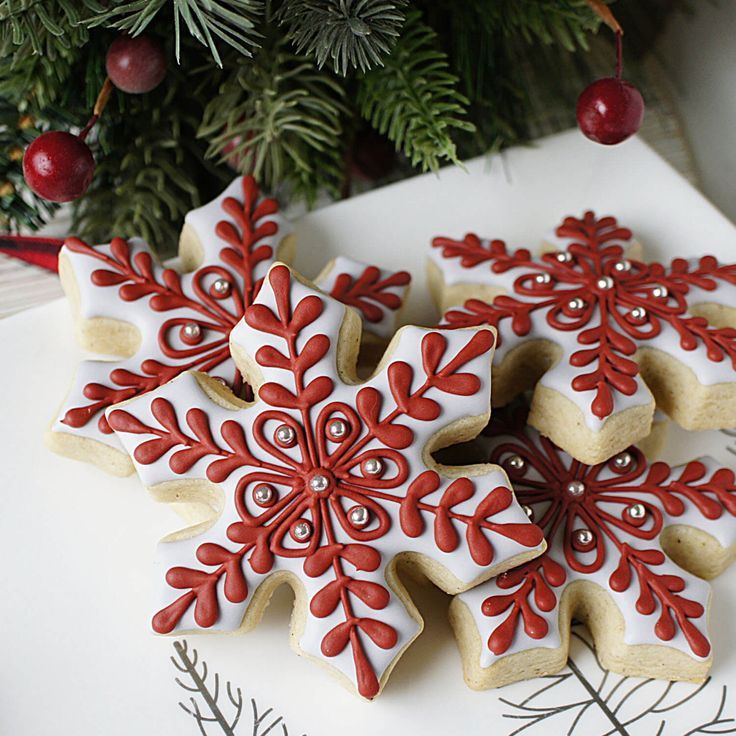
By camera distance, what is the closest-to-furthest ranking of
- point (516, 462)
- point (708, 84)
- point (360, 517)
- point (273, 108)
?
point (360, 517)
point (516, 462)
point (273, 108)
point (708, 84)

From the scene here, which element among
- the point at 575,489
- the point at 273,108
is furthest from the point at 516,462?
the point at 273,108

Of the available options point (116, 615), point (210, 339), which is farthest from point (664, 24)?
point (116, 615)

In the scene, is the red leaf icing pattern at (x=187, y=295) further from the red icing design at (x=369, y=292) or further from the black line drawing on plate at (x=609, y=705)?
the black line drawing on plate at (x=609, y=705)

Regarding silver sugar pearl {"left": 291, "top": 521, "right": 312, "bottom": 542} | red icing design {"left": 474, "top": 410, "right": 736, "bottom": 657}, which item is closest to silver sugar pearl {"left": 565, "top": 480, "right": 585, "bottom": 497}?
red icing design {"left": 474, "top": 410, "right": 736, "bottom": 657}

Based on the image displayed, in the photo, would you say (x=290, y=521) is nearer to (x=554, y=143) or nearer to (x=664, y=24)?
(x=554, y=143)

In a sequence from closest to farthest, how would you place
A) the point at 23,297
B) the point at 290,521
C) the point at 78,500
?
the point at 290,521, the point at 78,500, the point at 23,297

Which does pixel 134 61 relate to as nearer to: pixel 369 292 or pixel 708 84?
pixel 369 292

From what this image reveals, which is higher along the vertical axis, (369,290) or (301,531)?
(369,290)

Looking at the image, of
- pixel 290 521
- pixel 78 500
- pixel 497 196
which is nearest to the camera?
pixel 290 521
